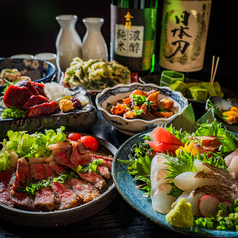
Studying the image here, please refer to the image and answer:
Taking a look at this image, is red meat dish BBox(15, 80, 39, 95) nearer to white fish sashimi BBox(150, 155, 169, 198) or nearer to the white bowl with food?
the white bowl with food

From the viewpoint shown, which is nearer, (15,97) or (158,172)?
(158,172)

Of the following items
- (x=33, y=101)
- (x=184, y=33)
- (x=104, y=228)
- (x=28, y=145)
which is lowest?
(x=104, y=228)

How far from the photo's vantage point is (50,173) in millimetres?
1192

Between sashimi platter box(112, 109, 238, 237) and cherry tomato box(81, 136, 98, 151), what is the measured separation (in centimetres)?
26

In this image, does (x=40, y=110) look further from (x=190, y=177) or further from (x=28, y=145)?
(x=190, y=177)

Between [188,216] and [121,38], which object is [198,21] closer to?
[121,38]

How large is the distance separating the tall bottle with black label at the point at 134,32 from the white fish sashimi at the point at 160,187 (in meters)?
1.44

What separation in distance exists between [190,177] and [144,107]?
0.70 meters

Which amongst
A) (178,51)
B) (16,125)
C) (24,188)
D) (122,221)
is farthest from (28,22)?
(122,221)

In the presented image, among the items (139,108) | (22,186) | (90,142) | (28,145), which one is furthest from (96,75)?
(22,186)

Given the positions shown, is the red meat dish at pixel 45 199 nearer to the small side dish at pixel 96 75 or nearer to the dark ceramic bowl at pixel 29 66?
the small side dish at pixel 96 75

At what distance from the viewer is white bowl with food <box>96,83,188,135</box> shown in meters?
1.44

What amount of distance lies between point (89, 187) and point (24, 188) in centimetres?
28

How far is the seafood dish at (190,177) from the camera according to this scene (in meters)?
0.80
